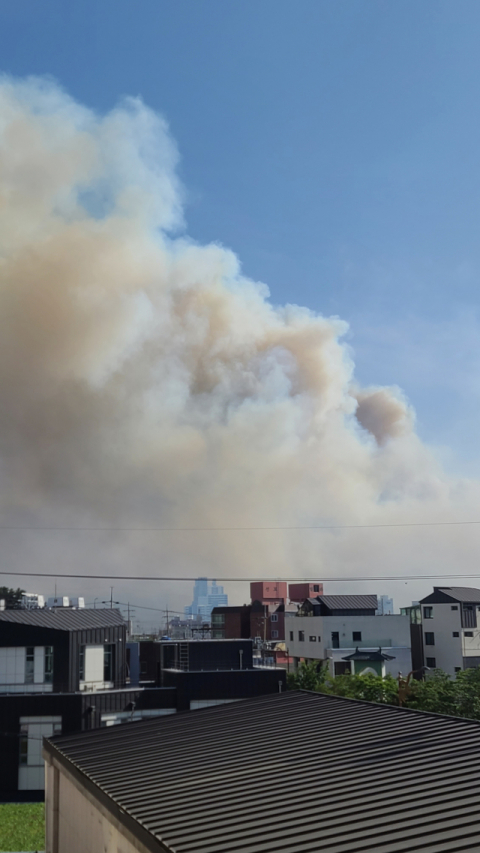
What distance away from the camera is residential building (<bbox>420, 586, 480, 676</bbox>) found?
70375 millimetres

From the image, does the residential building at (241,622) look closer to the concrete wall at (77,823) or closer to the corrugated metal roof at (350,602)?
the corrugated metal roof at (350,602)

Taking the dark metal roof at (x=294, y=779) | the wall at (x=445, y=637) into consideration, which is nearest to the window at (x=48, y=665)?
the dark metal roof at (x=294, y=779)

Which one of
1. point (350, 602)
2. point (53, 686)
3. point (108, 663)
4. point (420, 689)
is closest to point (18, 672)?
point (53, 686)

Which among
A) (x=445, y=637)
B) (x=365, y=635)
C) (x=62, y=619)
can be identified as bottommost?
(x=445, y=637)

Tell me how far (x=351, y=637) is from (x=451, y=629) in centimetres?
992

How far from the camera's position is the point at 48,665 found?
3600cm

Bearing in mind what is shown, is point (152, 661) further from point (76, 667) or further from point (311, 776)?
point (311, 776)

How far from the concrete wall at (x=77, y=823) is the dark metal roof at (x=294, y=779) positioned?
296 mm

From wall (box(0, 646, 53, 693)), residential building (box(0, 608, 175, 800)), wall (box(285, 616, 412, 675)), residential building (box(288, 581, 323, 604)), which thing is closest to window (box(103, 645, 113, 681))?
residential building (box(0, 608, 175, 800))

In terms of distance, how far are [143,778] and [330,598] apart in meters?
65.4

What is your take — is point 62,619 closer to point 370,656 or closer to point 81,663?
point 81,663

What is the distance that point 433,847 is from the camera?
27.2 feet

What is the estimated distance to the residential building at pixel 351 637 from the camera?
2697 inches

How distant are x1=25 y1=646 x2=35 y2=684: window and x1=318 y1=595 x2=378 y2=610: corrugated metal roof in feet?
143
